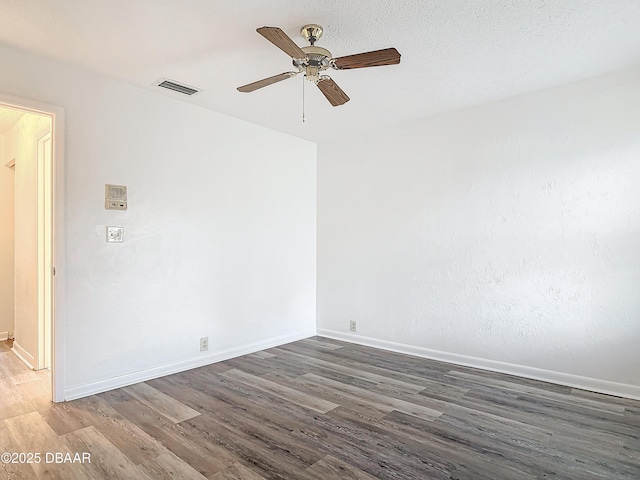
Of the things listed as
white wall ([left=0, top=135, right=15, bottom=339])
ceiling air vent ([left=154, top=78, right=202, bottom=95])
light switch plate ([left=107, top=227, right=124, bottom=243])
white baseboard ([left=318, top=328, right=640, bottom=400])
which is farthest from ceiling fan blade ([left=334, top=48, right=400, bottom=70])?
white wall ([left=0, top=135, right=15, bottom=339])

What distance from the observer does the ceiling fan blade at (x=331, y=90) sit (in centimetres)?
254

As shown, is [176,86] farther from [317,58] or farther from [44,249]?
[44,249]

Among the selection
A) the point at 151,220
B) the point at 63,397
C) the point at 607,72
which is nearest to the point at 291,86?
the point at 151,220

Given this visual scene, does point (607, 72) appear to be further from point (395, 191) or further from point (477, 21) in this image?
point (395, 191)

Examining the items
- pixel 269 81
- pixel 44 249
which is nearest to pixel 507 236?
pixel 269 81

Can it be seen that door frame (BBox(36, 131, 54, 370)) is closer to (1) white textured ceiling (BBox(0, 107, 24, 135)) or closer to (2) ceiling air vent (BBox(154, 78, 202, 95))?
(1) white textured ceiling (BBox(0, 107, 24, 135))

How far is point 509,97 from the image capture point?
3.56 meters

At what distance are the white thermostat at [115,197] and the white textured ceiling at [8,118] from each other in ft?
5.44

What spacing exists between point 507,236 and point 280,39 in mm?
2692

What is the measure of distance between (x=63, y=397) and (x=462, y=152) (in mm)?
4045

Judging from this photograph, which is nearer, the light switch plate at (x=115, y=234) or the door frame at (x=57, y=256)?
the door frame at (x=57, y=256)

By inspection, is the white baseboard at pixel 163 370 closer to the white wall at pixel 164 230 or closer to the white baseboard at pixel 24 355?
the white wall at pixel 164 230

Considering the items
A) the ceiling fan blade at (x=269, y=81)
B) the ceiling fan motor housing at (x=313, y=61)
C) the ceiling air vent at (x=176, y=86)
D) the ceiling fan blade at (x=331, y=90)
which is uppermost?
the ceiling air vent at (x=176, y=86)

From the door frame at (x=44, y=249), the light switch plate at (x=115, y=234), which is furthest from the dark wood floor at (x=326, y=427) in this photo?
the light switch plate at (x=115, y=234)
